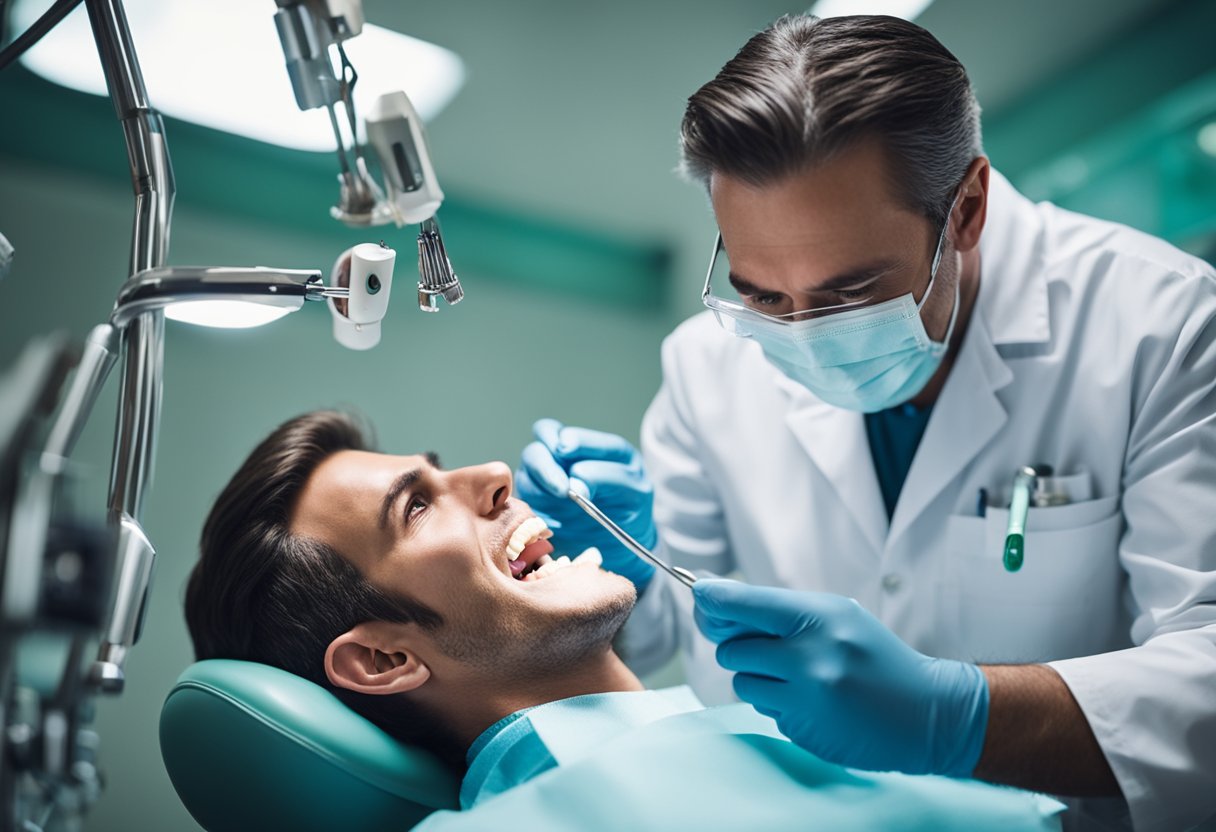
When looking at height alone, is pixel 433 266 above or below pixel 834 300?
above

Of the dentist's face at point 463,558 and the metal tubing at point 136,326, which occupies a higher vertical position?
the metal tubing at point 136,326

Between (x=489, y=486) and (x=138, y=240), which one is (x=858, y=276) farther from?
(x=138, y=240)

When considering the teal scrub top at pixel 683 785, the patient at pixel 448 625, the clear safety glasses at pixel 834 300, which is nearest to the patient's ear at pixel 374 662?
the patient at pixel 448 625

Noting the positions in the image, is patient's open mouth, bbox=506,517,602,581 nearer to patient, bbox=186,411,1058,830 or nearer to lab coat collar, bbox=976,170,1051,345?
patient, bbox=186,411,1058,830

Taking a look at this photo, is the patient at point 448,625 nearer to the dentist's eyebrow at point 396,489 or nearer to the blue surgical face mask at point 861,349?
the dentist's eyebrow at point 396,489

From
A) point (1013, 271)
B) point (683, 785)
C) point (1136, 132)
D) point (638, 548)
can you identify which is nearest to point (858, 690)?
point (683, 785)

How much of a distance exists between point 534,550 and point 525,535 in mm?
107

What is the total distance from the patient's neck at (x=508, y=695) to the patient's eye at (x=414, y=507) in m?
0.29

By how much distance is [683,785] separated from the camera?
3.56 ft

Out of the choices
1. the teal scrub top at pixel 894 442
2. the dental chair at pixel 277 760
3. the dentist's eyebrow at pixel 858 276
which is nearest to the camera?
the dental chair at pixel 277 760

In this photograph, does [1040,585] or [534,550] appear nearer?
[1040,585]

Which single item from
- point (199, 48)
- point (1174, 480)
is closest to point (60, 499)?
point (1174, 480)

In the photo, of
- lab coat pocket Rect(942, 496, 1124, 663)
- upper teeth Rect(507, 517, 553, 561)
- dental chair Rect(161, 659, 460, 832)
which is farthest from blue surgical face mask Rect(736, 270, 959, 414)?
dental chair Rect(161, 659, 460, 832)

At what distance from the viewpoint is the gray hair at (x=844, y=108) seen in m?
1.25
